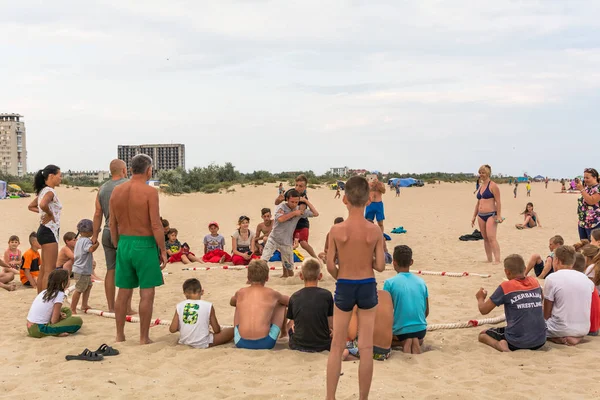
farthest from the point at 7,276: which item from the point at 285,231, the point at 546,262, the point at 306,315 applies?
the point at 546,262

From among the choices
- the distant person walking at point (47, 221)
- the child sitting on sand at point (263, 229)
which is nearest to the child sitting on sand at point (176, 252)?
the child sitting on sand at point (263, 229)

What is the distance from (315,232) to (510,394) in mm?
15847

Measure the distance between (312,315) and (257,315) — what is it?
0.56m

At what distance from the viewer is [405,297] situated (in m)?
5.71

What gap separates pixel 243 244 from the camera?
12133 millimetres

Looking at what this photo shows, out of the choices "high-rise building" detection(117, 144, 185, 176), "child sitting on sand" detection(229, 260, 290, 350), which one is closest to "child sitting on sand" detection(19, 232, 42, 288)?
"child sitting on sand" detection(229, 260, 290, 350)

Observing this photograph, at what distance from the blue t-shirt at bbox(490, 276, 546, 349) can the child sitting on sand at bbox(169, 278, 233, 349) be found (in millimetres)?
2772

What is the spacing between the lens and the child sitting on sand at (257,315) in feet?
18.8

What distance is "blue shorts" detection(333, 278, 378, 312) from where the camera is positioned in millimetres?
4125

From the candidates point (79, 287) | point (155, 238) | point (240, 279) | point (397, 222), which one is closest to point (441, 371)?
point (155, 238)

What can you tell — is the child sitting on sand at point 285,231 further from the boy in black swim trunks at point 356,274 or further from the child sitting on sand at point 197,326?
the boy in black swim trunks at point 356,274

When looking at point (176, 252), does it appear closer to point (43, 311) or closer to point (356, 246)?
point (43, 311)

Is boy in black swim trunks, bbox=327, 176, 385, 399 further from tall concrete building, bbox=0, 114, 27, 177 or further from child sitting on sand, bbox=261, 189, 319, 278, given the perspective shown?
tall concrete building, bbox=0, 114, 27, 177

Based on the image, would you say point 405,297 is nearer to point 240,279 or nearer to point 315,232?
point 240,279
